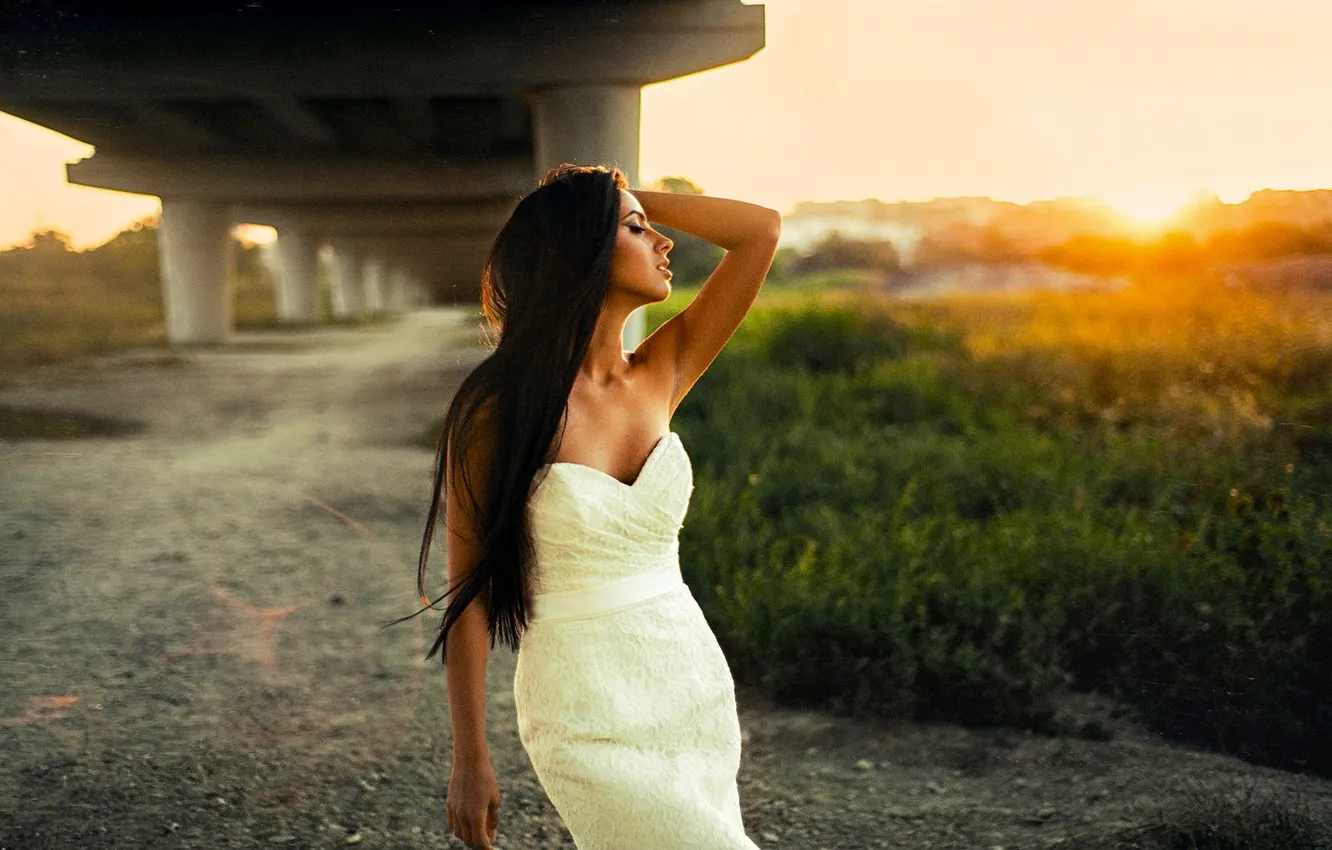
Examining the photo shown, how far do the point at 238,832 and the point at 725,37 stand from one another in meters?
5.46

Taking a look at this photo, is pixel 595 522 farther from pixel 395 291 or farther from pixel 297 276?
pixel 395 291

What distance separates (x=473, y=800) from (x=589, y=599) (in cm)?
44

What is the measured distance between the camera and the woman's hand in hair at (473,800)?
2.02 metres

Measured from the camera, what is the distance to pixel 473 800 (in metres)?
2.02

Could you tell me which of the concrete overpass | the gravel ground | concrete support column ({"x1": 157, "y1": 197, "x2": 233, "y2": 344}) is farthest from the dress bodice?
concrete support column ({"x1": 157, "y1": 197, "x2": 233, "y2": 344})

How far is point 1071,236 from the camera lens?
51.8 ft

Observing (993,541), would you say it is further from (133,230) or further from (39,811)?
(133,230)

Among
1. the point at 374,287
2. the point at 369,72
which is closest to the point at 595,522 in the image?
the point at 369,72

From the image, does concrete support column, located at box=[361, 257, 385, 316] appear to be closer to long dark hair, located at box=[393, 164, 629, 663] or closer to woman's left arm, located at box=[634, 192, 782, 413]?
woman's left arm, located at box=[634, 192, 782, 413]

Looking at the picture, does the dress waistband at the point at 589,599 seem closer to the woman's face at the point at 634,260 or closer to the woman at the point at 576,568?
the woman at the point at 576,568

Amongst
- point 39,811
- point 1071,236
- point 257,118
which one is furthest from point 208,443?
point 1071,236

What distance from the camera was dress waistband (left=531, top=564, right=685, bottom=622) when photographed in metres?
2.03

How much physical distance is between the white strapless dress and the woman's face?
0.33 m

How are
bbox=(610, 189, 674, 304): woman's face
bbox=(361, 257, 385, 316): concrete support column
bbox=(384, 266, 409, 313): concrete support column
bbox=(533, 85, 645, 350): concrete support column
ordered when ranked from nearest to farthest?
bbox=(610, 189, 674, 304): woman's face < bbox=(533, 85, 645, 350): concrete support column < bbox=(361, 257, 385, 316): concrete support column < bbox=(384, 266, 409, 313): concrete support column
